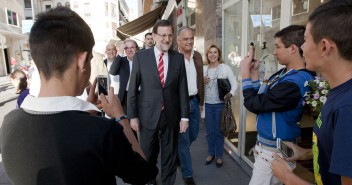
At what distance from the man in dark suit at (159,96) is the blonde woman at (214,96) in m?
0.93

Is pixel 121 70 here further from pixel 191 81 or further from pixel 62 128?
pixel 62 128

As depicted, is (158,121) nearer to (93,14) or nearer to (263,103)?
(263,103)

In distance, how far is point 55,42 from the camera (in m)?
0.99

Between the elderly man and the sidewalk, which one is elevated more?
the elderly man

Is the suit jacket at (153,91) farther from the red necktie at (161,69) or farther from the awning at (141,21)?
the awning at (141,21)

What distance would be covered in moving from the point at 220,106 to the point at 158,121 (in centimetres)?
128

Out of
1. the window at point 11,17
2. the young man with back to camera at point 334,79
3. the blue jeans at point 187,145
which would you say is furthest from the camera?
the window at point 11,17

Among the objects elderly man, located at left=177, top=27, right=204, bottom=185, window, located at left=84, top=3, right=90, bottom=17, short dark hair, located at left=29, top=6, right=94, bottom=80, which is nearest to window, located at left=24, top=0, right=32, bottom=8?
window, located at left=84, top=3, right=90, bottom=17

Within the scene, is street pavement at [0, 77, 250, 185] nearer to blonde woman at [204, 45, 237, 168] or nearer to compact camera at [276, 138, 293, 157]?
blonde woman at [204, 45, 237, 168]

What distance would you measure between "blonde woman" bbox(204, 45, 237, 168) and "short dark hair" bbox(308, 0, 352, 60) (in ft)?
9.24

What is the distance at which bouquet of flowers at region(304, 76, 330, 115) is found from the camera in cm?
177

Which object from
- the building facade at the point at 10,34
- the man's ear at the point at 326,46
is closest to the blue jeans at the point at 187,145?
the man's ear at the point at 326,46

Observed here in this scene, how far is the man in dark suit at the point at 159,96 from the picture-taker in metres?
3.06

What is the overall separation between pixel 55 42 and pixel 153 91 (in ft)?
6.81
